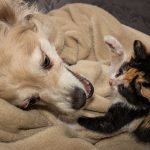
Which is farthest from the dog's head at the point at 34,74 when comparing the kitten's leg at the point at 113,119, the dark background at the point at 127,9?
the dark background at the point at 127,9

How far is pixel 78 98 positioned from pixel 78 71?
20 cm

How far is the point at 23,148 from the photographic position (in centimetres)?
148

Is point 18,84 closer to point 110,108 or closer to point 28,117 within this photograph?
point 28,117

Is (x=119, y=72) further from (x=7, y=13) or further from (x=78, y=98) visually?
(x=7, y=13)

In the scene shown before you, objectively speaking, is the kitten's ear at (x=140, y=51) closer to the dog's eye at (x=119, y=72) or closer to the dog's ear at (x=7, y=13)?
the dog's eye at (x=119, y=72)

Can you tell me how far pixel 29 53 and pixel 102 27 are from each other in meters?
0.54

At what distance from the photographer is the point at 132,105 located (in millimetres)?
1721

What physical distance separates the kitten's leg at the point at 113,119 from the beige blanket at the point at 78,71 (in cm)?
3

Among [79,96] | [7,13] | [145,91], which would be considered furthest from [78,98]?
[7,13]

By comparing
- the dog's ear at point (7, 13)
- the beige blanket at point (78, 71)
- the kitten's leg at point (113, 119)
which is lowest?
the kitten's leg at point (113, 119)

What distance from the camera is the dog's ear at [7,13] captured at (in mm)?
1566

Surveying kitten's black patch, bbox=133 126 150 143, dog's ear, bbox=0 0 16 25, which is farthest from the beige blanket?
dog's ear, bbox=0 0 16 25

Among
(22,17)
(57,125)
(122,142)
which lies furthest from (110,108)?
(22,17)

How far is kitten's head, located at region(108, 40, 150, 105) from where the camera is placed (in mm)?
1674
